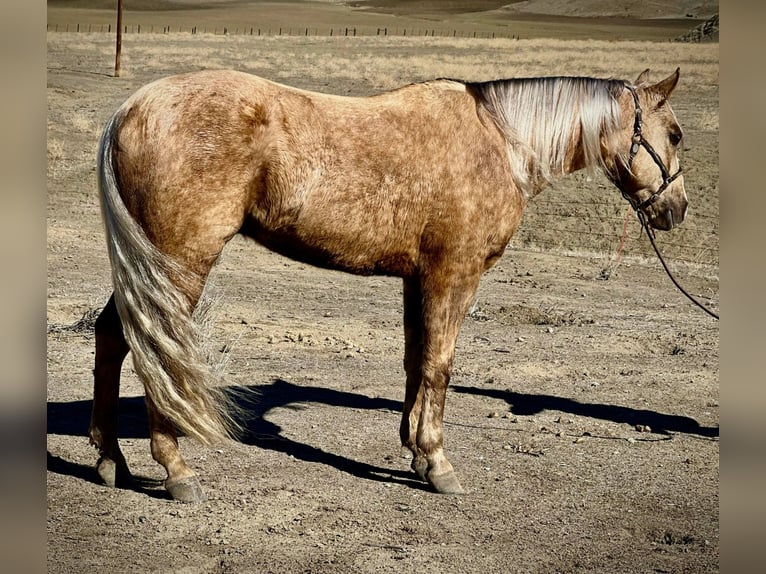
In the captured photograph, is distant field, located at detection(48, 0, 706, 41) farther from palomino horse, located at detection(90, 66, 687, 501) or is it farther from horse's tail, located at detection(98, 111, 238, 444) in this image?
horse's tail, located at detection(98, 111, 238, 444)

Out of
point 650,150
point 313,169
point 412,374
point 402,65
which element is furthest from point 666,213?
point 402,65

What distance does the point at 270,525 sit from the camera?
4.17 metres

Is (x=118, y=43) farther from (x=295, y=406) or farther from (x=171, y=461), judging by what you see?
(x=171, y=461)

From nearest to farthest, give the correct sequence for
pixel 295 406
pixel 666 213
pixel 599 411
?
1. pixel 666 213
2. pixel 295 406
3. pixel 599 411

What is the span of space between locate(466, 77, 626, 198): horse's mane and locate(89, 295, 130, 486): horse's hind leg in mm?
2099

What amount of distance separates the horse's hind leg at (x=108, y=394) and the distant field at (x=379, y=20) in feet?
50.1

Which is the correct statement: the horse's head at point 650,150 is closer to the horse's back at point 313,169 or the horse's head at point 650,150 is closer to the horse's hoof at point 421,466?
the horse's back at point 313,169

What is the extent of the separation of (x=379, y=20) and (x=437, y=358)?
17387 millimetres

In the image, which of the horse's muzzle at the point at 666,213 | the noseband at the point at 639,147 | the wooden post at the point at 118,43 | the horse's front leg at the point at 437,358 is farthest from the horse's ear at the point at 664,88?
the wooden post at the point at 118,43

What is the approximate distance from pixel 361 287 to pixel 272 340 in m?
2.34

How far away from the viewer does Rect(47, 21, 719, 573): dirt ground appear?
4.01 m

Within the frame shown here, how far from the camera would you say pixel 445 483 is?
4629 millimetres
